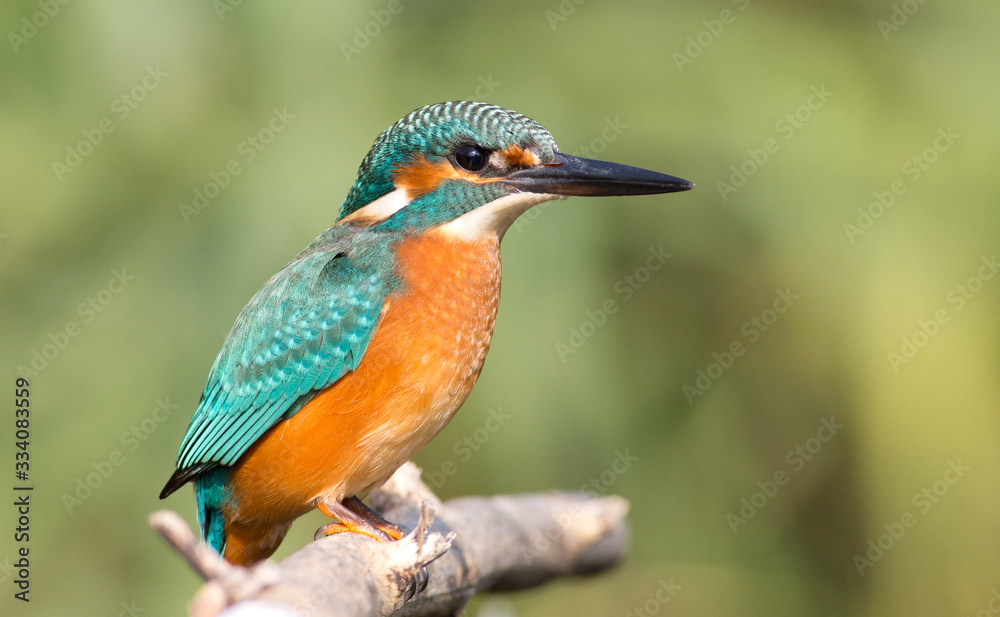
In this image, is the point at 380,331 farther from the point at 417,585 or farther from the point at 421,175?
the point at 417,585

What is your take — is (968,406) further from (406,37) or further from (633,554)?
(406,37)

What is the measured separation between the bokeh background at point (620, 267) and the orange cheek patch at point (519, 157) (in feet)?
2.88

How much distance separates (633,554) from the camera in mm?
3670

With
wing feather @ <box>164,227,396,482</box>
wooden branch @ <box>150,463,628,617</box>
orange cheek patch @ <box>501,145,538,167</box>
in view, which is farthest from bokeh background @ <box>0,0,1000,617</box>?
orange cheek patch @ <box>501,145,538,167</box>

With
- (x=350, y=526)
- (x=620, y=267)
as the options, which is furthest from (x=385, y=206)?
(x=620, y=267)

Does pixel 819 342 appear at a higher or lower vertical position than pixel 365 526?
higher

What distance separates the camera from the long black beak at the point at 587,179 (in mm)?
2070

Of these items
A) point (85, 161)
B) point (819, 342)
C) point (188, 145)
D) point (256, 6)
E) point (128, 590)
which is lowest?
point (128, 590)

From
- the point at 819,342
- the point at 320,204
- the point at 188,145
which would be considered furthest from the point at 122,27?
the point at 819,342

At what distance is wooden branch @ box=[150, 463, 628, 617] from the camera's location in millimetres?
1147

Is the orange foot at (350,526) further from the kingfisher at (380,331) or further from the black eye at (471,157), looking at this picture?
the black eye at (471,157)

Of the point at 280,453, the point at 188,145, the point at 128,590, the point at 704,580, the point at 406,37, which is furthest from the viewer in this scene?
the point at 704,580

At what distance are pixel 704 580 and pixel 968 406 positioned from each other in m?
1.13

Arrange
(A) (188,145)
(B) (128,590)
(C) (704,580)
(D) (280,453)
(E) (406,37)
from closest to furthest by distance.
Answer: (D) (280,453), (B) (128,590), (A) (188,145), (E) (406,37), (C) (704,580)
